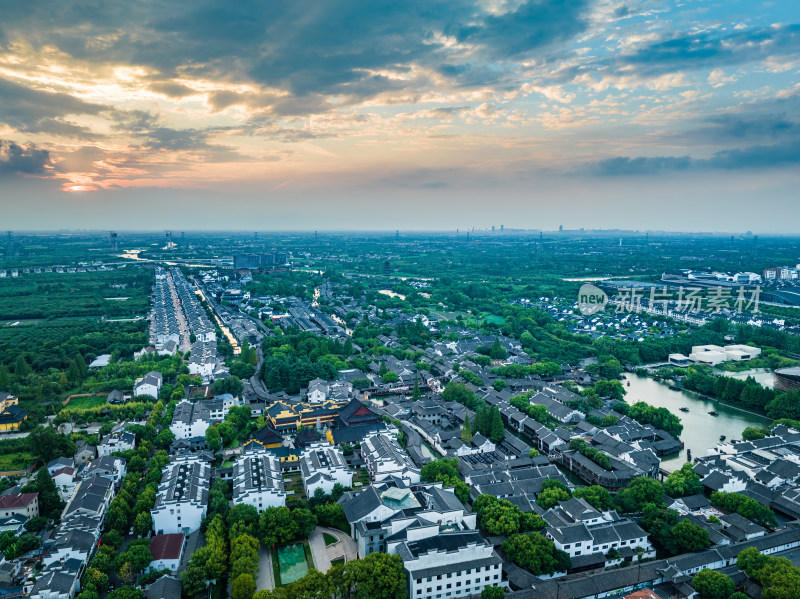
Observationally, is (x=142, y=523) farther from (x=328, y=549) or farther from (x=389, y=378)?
(x=389, y=378)

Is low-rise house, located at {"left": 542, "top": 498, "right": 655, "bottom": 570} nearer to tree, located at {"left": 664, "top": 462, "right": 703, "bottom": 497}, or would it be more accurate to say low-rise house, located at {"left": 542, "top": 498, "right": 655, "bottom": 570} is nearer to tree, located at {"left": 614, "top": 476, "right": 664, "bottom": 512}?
tree, located at {"left": 614, "top": 476, "right": 664, "bottom": 512}

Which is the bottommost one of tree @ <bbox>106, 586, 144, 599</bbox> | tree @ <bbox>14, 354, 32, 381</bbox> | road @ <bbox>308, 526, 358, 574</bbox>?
road @ <bbox>308, 526, 358, 574</bbox>

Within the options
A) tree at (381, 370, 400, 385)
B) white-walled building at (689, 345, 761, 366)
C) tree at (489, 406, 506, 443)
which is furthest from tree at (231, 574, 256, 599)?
white-walled building at (689, 345, 761, 366)

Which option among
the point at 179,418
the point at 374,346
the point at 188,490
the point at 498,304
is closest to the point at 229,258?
the point at 498,304

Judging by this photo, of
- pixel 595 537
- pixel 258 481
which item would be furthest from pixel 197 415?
pixel 595 537

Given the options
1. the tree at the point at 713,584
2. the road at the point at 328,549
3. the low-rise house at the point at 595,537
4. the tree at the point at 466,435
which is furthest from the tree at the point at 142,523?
the tree at the point at 713,584

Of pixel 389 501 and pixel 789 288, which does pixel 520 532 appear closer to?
pixel 389 501

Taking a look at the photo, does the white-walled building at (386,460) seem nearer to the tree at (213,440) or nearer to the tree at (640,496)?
the tree at (213,440)
